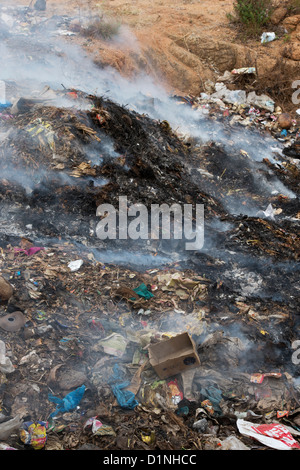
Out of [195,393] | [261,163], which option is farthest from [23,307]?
[261,163]

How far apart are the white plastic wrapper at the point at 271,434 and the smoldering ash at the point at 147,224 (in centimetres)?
230

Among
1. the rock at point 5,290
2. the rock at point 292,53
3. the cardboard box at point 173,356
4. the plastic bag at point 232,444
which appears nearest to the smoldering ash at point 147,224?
the rock at point 5,290

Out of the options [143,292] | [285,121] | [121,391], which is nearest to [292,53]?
[285,121]

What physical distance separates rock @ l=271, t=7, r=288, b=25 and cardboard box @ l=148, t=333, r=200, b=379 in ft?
26.8

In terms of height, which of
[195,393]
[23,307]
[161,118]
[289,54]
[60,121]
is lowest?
[195,393]

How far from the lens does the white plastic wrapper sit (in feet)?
9.11

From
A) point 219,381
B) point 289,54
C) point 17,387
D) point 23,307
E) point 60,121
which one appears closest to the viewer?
point 17,387

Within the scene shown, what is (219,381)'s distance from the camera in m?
3.30

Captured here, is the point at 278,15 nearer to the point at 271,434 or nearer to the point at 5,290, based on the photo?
the point at 5,290

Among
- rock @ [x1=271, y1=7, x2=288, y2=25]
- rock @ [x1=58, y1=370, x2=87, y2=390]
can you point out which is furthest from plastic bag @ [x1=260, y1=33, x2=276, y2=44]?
rock @ [x1=58, y1=370, x2=87, y2=390]

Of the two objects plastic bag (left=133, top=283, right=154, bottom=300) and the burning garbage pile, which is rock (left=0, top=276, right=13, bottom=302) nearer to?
the burning garbage pile

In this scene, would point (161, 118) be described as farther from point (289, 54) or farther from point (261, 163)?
point (289, 54)

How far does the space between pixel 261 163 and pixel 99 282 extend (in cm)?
404

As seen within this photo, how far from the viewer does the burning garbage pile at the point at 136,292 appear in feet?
9.87
